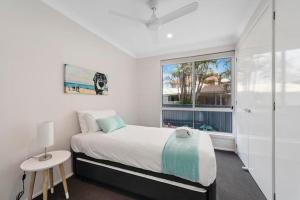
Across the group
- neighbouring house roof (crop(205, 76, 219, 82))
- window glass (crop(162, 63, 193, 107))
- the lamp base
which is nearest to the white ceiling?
window glass (crop(162, 63, 193, 107))

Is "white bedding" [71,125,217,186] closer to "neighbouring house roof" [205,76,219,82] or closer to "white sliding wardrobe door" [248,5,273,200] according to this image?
"white sliding wardrobe door" [248,5,273,200]

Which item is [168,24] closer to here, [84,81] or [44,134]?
[84,81]

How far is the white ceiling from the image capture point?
2014mm

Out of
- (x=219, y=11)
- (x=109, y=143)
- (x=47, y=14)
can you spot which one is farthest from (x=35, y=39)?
(x=219, y=11)

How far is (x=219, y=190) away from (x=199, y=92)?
2.38 meters

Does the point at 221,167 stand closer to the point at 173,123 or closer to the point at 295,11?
the point at 173,123

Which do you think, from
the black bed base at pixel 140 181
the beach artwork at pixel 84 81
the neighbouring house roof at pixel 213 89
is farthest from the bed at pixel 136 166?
the neighbouring house roof at pixel 213 89

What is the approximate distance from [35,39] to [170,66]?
10.3 ft

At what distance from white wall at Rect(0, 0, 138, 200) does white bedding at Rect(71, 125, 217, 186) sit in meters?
0.47

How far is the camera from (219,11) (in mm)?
2178

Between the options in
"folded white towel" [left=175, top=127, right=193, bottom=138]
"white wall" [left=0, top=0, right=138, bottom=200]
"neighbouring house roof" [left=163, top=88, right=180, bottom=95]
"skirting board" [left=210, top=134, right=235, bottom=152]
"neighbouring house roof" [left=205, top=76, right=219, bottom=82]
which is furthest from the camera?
"neighbouring house roof" [left=163, top=88, right=180, bottom=95]

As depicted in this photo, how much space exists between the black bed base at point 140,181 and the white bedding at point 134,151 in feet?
0.30

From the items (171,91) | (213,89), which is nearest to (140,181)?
(171,91)

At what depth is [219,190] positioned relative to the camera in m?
1.88
